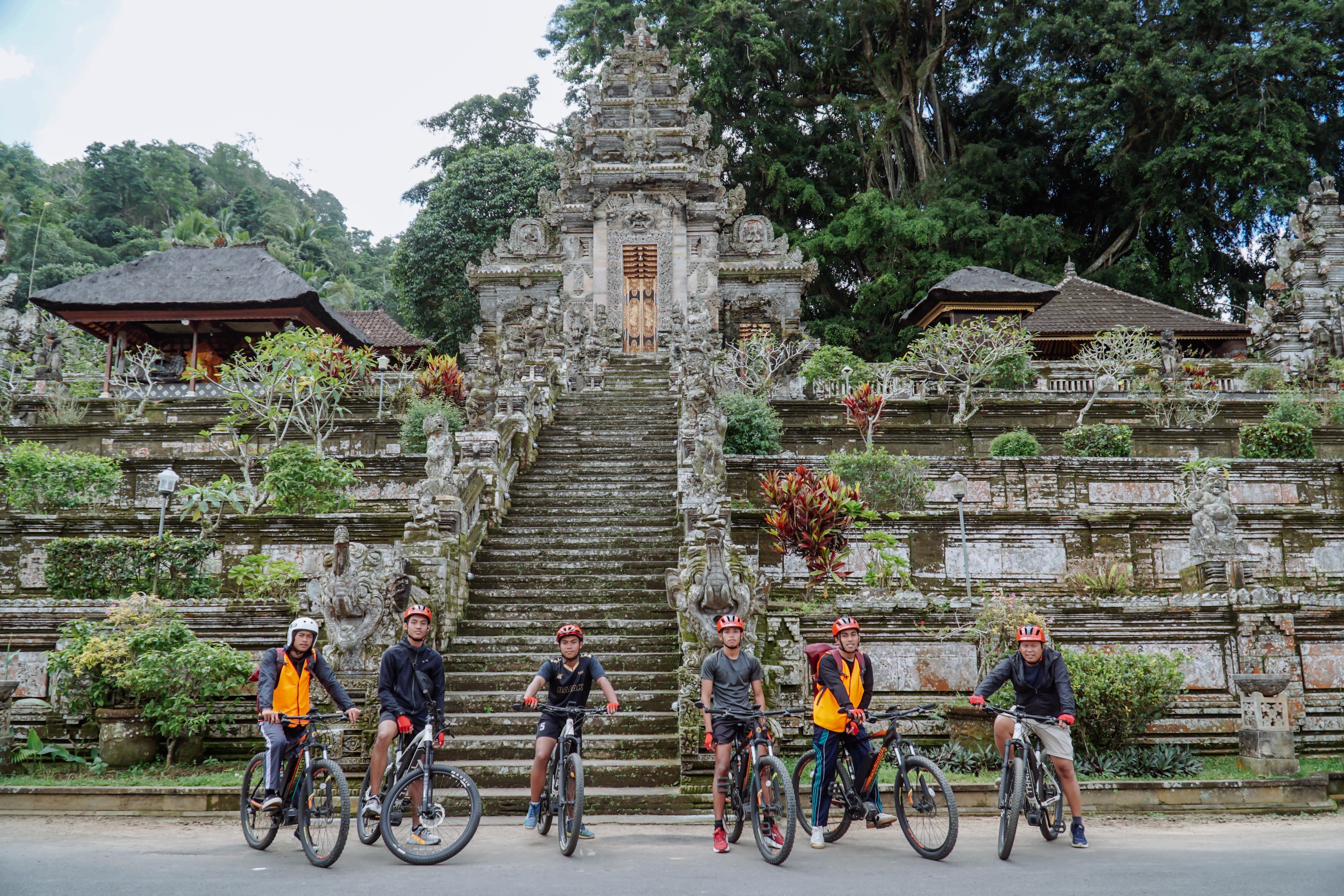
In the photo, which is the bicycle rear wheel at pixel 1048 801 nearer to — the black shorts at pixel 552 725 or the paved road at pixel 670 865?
the paved road at pixel 670 865

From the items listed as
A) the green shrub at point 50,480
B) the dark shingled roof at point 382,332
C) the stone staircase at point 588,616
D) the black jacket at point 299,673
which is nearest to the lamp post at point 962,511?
the stone staircase at point 588,616

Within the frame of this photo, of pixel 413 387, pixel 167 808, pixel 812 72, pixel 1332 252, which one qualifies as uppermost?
pixel 812 72

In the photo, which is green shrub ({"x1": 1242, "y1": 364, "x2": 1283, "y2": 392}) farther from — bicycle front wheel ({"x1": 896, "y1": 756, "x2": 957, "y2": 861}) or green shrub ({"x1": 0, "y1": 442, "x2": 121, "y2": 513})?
green shrub ({"x1": 0, "y1": 442, "x2": 121, "y2": 513})

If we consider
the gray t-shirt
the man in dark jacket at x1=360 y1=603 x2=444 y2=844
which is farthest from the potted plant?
the gray t-shirt

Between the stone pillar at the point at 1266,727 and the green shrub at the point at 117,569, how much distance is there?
1007cm

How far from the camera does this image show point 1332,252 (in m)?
26.2

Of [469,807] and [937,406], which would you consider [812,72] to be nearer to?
[937,406]

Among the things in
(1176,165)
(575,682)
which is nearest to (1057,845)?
(575,682)

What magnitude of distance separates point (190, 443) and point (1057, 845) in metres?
16.2

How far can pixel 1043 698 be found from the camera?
251 inches

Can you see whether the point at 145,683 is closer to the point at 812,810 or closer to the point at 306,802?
the point at 306,802

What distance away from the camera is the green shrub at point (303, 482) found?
12.6 m

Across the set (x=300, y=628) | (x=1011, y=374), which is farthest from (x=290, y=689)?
(x=1011, y=374)

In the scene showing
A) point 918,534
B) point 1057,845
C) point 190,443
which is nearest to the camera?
point 1057,845
